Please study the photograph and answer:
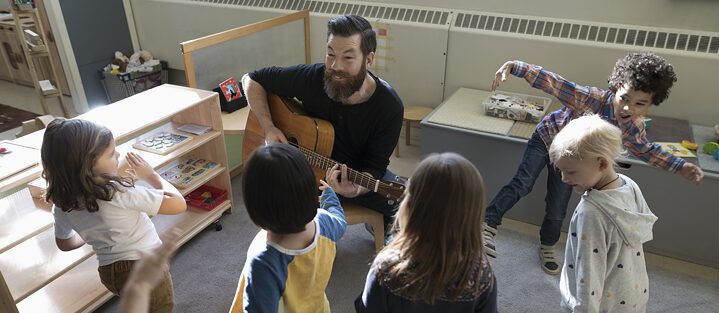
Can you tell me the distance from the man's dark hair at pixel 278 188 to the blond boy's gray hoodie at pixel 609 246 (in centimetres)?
77

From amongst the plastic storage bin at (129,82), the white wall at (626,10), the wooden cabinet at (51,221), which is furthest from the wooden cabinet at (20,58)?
the white wall at (626,10)

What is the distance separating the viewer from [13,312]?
159 centimetres

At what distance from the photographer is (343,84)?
190 centimetres

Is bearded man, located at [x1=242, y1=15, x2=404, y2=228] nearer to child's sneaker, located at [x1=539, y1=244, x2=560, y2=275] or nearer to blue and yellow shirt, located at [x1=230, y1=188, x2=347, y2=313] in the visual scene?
blue and yellow shirt, located at [x1=230, y1=188, x2=347, y2=313]

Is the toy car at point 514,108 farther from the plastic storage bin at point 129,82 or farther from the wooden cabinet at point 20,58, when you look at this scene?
the wooden cabinet at point 20,58

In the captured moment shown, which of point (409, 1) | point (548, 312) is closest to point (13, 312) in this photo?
point (548, 312)

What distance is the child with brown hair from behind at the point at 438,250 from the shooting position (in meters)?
0.97

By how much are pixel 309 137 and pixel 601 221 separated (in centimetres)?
112

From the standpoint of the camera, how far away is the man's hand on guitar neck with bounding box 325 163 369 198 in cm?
167

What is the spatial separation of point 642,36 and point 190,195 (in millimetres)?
2610

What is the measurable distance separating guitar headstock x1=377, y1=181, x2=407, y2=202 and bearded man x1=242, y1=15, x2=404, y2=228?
16 centimetres

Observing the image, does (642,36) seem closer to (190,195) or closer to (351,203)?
(351,203)

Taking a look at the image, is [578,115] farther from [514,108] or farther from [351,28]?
[351,28]

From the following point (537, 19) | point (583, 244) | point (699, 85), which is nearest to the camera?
point (583, 244)
